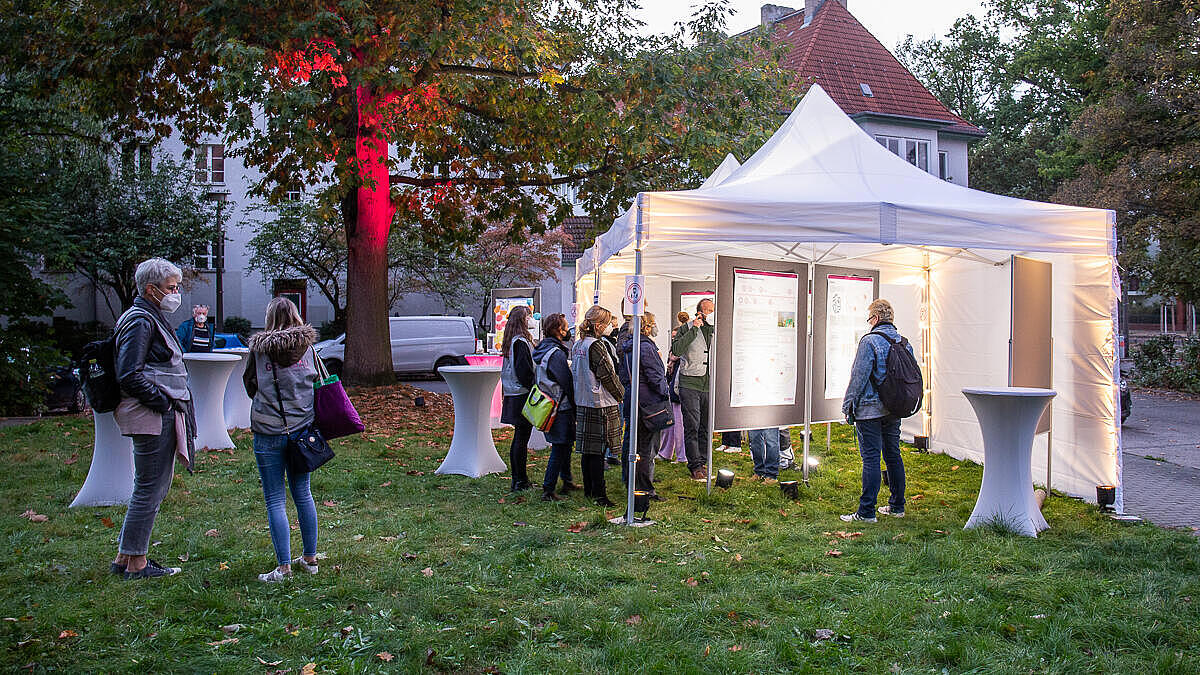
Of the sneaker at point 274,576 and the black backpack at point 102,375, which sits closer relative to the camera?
the black backpack at point 102,375

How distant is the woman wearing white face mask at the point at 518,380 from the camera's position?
812cm

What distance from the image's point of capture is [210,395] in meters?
10.6

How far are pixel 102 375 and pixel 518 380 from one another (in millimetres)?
3729

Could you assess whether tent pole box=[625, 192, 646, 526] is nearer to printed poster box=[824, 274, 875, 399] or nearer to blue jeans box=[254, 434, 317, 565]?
blue jeans box=[254, 434, 317, 565]

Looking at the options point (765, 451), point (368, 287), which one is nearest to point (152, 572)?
point (765, 451)

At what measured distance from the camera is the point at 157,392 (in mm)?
5090

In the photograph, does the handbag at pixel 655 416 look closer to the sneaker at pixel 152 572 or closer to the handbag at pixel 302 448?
the handbag at pixel 302 448

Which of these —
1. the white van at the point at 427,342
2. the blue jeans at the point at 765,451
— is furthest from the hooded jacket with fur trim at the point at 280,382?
the white van at the point at 427,342

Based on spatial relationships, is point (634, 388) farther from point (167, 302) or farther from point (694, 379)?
point (167, 302)

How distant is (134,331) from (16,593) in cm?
158

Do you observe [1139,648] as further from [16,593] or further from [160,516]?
[160,516]

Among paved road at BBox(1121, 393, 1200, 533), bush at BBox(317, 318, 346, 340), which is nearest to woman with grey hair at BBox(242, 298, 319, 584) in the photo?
paved road at BBox(1121, 393, 1200, 533)

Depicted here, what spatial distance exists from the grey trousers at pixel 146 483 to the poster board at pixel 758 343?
4395 millimetres

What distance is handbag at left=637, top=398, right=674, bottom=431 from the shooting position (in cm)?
759
